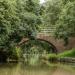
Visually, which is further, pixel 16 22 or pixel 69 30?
pixel 69 30

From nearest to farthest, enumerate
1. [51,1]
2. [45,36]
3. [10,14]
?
[10,14] → [45,36] → [51,1]

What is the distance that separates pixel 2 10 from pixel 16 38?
10.3 metres

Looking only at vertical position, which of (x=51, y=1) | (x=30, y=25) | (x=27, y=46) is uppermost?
(x=51, y=1)

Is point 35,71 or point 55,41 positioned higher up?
point 55,41

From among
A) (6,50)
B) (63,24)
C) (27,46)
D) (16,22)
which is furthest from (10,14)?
(27,46)

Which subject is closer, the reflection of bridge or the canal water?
the canal water

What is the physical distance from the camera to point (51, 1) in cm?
5566

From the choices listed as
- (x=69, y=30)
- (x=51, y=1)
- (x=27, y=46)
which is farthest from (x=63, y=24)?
(x=27, y=46)

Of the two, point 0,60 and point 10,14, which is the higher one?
point 10,14

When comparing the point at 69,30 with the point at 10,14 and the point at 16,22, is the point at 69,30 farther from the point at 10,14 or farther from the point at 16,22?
the point at 10,14

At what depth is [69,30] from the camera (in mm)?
40219

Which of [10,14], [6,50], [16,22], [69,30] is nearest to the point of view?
[10,14]

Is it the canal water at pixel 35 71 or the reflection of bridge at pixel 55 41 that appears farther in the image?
the reflection of bridge at pixel 55 41

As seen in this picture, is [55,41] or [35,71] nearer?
[35,71]
